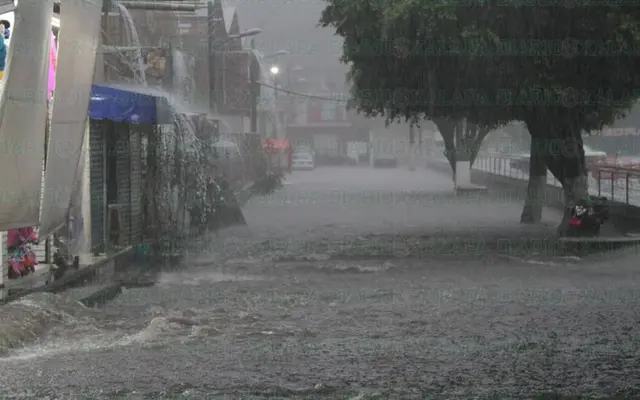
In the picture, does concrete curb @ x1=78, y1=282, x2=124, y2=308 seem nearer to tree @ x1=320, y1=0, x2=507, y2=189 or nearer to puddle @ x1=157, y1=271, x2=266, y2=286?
puddle @ x1=157, y1=271, x2=266, y2=286

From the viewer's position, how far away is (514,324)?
1057 centimetres

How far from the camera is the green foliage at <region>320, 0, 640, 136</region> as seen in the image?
16.4 m

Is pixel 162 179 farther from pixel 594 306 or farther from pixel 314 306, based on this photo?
pixel 594 306

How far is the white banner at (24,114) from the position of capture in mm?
9031

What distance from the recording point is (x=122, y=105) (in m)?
14.8

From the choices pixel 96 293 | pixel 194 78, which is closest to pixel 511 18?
pixel 96 293

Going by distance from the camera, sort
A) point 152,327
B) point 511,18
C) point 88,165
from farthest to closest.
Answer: point 511,18
point 88,165
point 152,327

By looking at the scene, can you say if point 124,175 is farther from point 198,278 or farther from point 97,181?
point 198,278

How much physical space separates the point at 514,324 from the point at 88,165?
305 inches

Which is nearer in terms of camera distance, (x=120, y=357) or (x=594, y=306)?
(x=120, y=357)

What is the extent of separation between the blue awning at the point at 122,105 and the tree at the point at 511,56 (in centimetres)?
462

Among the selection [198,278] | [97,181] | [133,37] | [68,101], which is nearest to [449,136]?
[133,37]

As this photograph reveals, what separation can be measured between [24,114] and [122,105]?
562 cm

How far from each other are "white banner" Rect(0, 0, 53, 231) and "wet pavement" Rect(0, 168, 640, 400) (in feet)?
4.20
